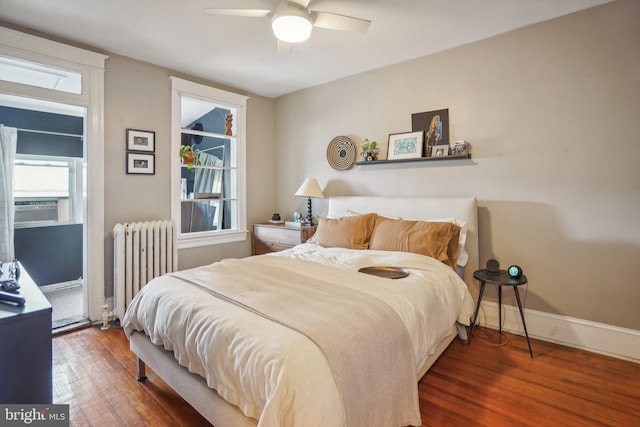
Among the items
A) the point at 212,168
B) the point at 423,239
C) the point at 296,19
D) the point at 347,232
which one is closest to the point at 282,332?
the point at 423,239

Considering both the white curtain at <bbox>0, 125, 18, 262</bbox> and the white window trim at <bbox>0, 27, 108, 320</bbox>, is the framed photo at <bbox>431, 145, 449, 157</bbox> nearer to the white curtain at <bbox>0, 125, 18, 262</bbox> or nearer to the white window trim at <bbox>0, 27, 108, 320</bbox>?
the white window trim at <bbox>0, 27, 108, 320</bbox>

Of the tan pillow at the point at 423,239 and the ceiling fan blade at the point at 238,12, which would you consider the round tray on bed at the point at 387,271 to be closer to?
the tan pillow at the point at 423,239

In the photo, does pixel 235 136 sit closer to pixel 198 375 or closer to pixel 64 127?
pixel 64 127

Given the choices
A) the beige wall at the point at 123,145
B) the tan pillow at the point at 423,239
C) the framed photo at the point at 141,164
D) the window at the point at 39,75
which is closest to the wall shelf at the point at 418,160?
the tan pillow at the point at 423,239

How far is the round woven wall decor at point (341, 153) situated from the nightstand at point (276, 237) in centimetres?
83

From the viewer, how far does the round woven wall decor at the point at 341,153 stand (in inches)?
148

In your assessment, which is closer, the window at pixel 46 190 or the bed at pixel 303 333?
the bed at pixel 303 333

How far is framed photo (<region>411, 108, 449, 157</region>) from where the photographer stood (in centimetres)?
307

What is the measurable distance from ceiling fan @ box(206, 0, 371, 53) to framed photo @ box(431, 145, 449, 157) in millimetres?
1374

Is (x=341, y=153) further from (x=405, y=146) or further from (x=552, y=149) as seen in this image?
(x=552, y=149)

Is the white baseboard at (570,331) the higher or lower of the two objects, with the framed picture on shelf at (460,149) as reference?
lower

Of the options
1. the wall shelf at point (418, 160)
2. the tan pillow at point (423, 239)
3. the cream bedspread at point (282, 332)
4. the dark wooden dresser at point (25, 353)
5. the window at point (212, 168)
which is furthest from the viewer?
the window at point (212, 168)

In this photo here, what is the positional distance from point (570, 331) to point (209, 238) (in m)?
3.72

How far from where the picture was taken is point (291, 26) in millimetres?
2143
